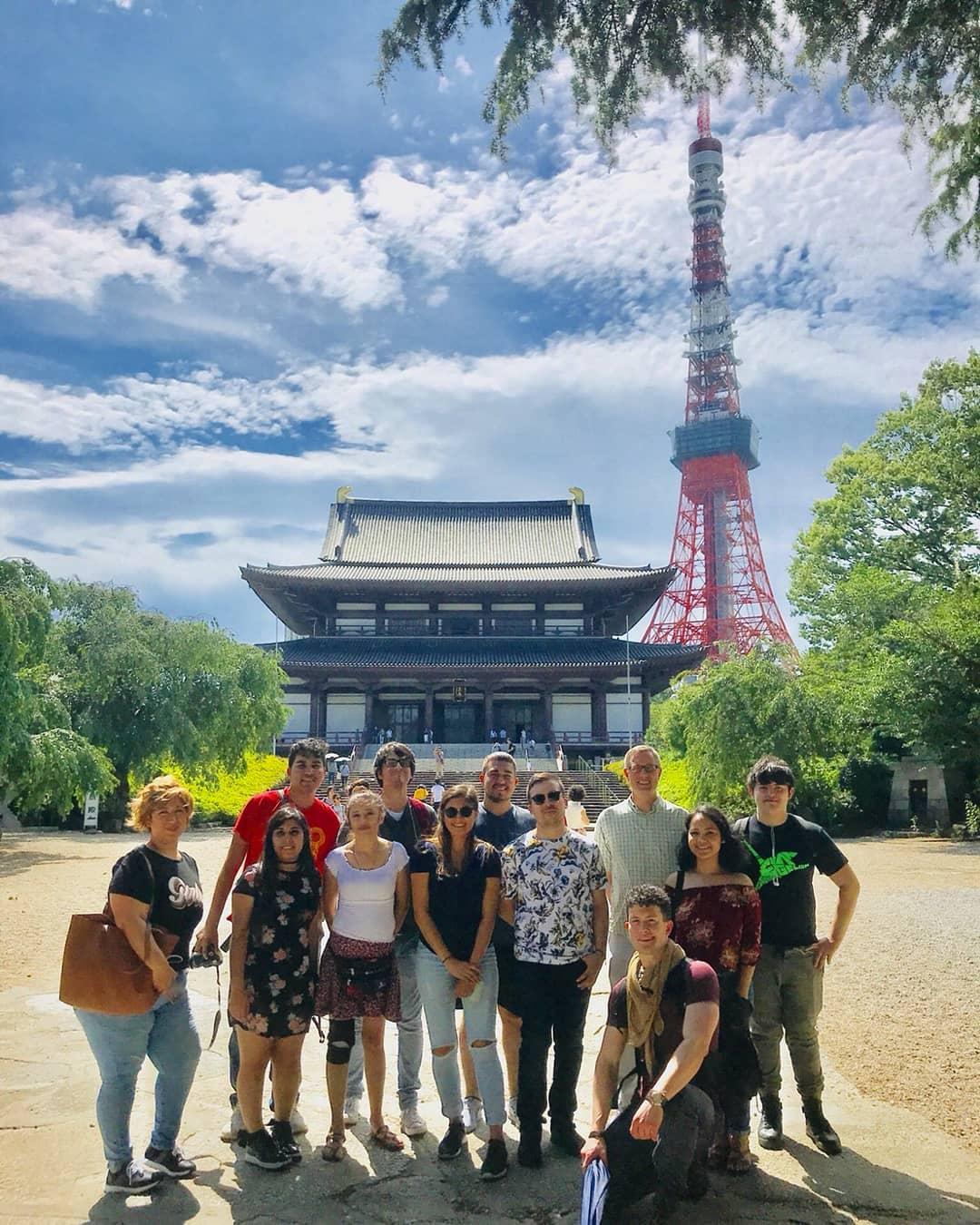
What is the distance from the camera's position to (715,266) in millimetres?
59969

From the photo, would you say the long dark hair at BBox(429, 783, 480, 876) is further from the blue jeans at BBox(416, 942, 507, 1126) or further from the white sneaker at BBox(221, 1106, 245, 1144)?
the white sneaker at BBox(221, 1106, 245, 1144)

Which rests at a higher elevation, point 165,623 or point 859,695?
point 165,623

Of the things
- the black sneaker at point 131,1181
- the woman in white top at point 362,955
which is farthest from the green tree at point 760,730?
the black sneaker at point 131,1181

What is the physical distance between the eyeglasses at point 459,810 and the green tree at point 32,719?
11.0 metres

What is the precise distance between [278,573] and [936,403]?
21.1 m

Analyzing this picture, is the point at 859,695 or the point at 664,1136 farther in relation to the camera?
the point at 859,695

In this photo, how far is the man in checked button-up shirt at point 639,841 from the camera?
433cm

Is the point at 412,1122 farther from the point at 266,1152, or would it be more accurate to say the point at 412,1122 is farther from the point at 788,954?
the point at 788,954

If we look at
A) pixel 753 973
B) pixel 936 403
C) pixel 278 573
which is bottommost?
pixel 753 973


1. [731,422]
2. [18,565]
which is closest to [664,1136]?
[18,565]

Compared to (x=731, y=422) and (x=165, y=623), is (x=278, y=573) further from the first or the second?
(x=731, y=422)

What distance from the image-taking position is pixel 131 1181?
3.52 metres

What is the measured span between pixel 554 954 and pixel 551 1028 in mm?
378

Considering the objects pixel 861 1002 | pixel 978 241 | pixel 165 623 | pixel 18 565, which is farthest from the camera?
pixel 165 623
